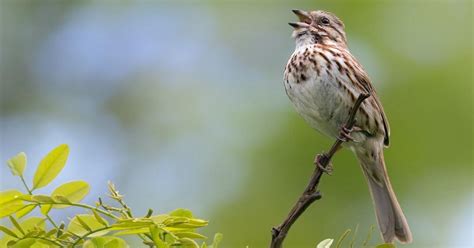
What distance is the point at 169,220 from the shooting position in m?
1.94

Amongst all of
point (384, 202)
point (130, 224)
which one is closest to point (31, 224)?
point (130, 224)

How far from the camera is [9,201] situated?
1.92 m

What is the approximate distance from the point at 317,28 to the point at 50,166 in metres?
2.86

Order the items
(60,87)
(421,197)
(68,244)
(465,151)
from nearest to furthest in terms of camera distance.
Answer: (68,244) < (421,197) < (465,151) < (60,87)

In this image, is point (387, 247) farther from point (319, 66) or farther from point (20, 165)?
point (319, 66)

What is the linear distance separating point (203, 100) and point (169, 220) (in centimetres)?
572

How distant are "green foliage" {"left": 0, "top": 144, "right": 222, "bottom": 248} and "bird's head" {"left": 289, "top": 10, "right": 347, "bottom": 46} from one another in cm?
274

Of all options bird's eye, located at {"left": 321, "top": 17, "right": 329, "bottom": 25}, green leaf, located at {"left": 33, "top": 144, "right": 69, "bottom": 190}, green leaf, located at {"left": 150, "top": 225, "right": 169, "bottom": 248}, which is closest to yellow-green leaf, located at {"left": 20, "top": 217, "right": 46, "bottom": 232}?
green leaf, located at {"left": 33, "top": 144, "right": 69, "bottom": 190}

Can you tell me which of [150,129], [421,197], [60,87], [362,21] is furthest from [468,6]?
[60,87]

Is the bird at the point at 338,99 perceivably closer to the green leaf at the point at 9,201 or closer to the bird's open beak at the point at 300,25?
the bird's open beak at the point at 300,25

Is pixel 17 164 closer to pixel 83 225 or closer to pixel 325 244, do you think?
pixel 83 225

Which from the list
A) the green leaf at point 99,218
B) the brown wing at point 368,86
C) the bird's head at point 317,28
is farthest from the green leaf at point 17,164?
the bird's head at point 317,28

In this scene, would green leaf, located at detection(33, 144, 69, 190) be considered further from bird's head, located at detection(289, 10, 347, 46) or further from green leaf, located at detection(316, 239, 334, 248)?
bird's head, located at detection(289, 10, 347, 46)

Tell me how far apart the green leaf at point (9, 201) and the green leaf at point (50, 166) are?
11 centimetres
